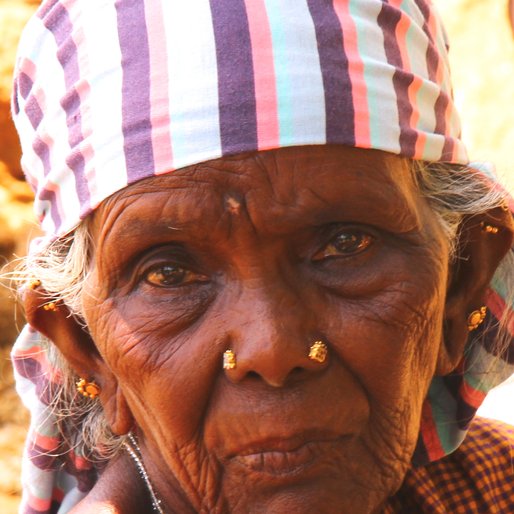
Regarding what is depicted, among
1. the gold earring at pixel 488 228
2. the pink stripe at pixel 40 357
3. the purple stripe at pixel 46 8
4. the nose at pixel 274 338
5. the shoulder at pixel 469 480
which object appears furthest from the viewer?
the shoulder at pixel 469 480

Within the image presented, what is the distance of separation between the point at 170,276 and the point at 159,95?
15.4 inches

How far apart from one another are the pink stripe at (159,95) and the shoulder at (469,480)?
1.24 metres

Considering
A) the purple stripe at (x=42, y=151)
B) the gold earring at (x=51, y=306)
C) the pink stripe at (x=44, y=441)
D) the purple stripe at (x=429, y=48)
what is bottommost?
the pink stripe at (x=44, y=441)

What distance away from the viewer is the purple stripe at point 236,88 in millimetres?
2023

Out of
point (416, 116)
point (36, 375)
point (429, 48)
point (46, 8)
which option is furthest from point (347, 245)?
point (36, 375)

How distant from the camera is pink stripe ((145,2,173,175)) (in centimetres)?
204

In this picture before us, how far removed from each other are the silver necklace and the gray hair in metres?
0.04

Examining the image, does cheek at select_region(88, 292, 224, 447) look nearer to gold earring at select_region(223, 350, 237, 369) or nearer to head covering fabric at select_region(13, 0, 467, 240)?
gold earring at select_region(223, 350, 237, 369)

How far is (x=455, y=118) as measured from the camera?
245cm

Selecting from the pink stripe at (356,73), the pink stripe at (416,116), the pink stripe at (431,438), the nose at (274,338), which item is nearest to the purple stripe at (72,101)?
the nose at (274,338)

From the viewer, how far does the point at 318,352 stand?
1991mm

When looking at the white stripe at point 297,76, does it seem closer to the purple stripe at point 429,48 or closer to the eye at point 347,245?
the eye at point 347,245

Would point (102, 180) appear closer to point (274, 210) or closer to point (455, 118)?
point (274, 210)

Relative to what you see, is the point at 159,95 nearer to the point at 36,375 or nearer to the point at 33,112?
the point at 33,112
